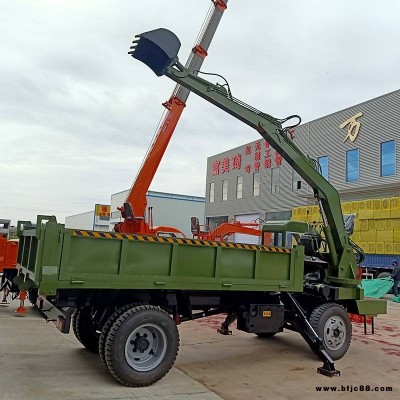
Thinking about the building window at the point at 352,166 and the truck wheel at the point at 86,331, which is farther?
the building window at the point at 352,166

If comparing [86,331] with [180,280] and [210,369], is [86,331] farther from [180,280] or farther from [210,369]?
[180,280]

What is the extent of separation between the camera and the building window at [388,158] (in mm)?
21797

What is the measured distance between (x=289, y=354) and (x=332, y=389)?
178 cm

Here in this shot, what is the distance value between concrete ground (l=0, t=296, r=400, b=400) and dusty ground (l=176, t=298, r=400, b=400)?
0.5 inches

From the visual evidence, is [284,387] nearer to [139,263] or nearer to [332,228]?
[139,263]

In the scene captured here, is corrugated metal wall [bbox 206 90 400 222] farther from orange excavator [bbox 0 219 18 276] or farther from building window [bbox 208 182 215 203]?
orange excavator [bbox 0 219 18 276]

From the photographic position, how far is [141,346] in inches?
213

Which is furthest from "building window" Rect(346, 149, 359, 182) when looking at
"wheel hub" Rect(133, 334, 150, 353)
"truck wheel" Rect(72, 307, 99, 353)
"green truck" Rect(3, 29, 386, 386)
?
"wheel hub" Rect(133, 334, 150, 353)

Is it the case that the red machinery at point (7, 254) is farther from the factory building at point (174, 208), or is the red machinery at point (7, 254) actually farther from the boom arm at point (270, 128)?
the factory building at point (174, 208)

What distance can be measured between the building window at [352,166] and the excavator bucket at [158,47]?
19282mm

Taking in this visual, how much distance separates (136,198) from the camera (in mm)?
11227

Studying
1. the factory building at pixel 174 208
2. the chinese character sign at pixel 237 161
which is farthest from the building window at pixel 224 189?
the factory building at pixel 174 208

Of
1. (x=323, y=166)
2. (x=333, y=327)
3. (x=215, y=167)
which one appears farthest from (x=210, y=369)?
(x=215, y=167)

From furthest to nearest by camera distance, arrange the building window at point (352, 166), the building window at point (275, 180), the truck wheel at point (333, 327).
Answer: the building window at point (275, 180) < the building window at point (352, 166) < the truck wheel at point (333, 327)
